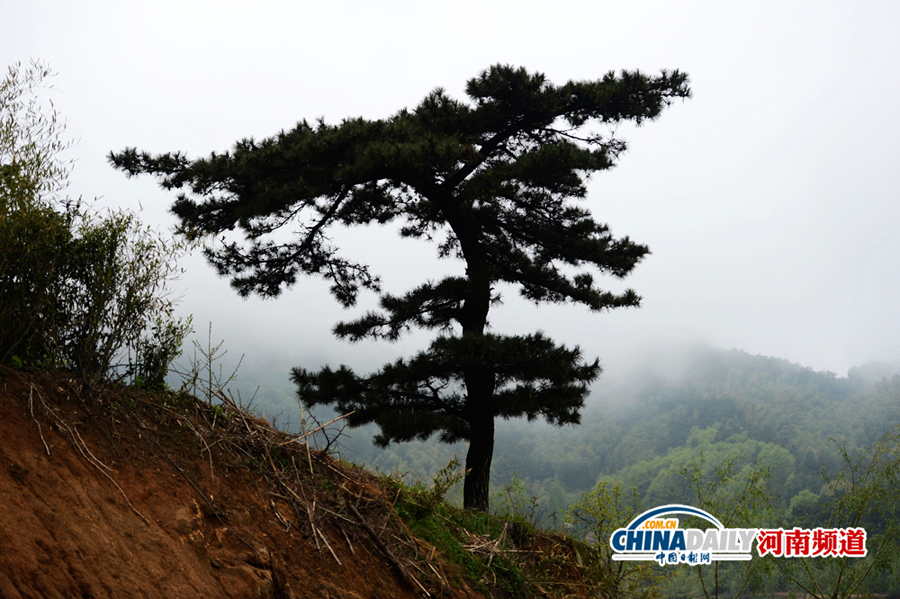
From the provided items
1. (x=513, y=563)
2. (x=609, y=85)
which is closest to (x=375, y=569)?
(x=513, y=563)

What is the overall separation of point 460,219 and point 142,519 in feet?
21.7

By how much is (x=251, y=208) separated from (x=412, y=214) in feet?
10.3

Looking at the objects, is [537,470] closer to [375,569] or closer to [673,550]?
[673,550]

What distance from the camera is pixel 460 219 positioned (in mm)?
8578

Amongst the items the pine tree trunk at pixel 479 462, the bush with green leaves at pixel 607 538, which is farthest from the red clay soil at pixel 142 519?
the pine tree trunk at pixel 479 462

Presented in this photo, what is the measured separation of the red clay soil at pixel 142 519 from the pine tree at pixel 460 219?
13.0ft

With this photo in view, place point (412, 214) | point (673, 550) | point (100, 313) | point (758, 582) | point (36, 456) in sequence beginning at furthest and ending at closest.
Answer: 1. point (412, 214)
2. point (758, 582)
3. point (673, 550)
4. point (100, 313)
5. point (36, 456)

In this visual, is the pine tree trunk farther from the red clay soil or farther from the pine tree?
the red clay soil

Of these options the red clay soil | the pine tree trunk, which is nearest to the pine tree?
the pine tree trunk

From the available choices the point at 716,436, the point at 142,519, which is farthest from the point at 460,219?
the point at 716,436

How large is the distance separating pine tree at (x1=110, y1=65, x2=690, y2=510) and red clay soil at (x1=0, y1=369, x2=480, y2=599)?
3.96m

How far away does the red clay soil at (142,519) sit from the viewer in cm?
222

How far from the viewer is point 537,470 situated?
2752 centimetres

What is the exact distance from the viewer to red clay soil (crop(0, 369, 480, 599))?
7.29 ft
